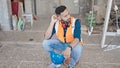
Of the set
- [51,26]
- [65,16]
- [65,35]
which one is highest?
[65,16]

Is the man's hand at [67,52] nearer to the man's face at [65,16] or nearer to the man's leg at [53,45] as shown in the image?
the man's leg at [53,45]

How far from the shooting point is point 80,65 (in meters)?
2.53

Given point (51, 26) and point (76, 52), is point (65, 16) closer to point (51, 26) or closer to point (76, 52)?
point (51, 26)

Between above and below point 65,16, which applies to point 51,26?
below

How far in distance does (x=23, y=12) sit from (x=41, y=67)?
202 centimetres

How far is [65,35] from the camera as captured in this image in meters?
2.28

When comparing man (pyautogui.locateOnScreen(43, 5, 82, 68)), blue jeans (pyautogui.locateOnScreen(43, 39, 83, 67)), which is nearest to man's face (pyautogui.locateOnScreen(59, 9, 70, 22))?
man (pyautogui.locateOnScreen(43, 5, 82, 68))

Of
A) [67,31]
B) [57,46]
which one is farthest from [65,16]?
[57,46]

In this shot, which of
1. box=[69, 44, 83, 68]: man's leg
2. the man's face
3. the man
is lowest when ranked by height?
box=[69, 44, 83, 68]: man's leg

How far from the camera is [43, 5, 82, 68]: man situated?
218cm

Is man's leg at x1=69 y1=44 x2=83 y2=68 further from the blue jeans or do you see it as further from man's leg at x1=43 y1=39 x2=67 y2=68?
man's leg at x1=43 y1=39 x2=67 y2=68

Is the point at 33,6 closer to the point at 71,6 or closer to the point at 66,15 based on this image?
the point at 71,6

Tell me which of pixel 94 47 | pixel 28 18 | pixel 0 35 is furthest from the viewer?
pixel 28 18

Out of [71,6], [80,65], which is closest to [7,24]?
[71,6]
